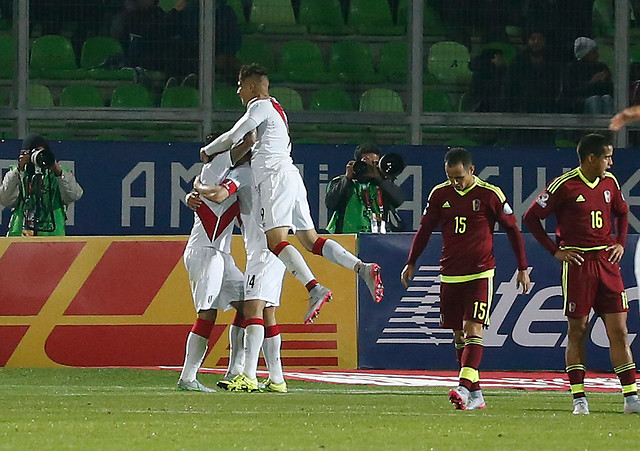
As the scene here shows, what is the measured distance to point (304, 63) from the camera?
57.3ft

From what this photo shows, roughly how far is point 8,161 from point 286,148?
6447mm

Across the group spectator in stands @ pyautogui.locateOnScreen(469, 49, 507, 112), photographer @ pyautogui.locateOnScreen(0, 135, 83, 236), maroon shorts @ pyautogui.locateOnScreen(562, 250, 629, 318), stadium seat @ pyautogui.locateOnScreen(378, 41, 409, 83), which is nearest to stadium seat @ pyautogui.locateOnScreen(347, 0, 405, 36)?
stadium seat @ pyautogui.locateOnScreen(378, 41, 409, 83)

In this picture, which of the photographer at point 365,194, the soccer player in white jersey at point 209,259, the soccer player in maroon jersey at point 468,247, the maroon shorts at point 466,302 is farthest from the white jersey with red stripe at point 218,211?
the photographer at point 365,194

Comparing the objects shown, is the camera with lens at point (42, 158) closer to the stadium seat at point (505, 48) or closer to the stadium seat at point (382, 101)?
the stadium seat at point (382, 101)

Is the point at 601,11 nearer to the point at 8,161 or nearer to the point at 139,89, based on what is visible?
the point at 139,89

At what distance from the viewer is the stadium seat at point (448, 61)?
56.6ft

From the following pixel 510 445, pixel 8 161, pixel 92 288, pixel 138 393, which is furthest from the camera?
pixel 8 161

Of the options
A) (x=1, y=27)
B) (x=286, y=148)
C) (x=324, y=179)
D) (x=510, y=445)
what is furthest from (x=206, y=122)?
(x=510, y=445)

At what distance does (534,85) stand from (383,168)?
314 cm

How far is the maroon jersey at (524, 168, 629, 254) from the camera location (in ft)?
31.4

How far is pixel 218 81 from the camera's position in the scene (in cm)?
1714

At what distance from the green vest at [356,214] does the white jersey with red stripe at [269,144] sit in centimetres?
414

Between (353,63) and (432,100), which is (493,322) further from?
(353,63)

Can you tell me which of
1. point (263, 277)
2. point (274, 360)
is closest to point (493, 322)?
point (274, 360)
